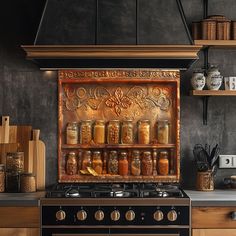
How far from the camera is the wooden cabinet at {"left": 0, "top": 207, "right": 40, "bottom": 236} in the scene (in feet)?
11.2

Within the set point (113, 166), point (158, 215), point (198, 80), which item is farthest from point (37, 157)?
point (198, 80)

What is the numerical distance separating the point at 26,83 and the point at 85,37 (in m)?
0.69

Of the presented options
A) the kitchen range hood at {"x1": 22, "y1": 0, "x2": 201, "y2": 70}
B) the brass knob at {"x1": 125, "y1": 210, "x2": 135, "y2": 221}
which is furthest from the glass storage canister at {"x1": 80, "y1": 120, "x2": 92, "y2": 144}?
the brass knob at {"x1": 125, "y1": 210, "x2": 135, "y2": 221}

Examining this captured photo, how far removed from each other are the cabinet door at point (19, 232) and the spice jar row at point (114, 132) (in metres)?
0.84

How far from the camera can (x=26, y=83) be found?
4.02 metres

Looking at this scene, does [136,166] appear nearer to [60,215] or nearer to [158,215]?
[158,215]

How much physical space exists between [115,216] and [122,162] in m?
0.67

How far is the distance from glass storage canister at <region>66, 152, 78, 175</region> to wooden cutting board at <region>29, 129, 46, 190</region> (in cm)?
18

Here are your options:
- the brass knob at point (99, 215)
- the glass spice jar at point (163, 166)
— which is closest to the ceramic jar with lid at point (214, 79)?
the glass spice jar at point (163, 166)

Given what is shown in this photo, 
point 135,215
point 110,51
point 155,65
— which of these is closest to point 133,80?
point 155,65

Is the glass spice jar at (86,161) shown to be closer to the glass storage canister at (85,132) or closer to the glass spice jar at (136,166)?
the glass storage canister at (85,132)

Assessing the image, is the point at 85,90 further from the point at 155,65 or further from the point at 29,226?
the point at 29,226

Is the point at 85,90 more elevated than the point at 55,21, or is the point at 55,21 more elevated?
the point at 55,21

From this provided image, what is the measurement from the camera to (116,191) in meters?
3.56
